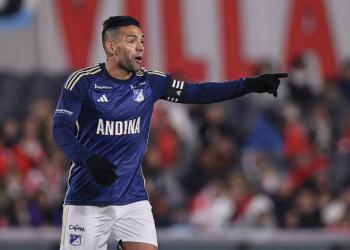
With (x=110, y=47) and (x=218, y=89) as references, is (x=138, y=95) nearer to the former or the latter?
(x=110, y=47)

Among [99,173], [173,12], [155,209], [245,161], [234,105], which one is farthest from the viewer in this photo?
[173,12]

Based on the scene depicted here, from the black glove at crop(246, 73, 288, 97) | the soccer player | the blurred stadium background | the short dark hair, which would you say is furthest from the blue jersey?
the blurred stadium background

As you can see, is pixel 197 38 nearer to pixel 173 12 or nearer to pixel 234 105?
pixel 173 12

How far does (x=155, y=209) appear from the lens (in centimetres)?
1435

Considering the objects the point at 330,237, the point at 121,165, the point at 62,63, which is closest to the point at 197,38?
the point at 62,63

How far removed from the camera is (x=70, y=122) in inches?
337

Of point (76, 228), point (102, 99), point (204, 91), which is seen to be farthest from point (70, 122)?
point (204, 91)

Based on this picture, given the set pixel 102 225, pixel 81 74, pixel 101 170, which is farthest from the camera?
pixel 102 225

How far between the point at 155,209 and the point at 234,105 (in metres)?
2.96

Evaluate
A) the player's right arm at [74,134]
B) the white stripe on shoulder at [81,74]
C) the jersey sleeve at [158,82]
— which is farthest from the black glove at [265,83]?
the player's right arm at [74,134]

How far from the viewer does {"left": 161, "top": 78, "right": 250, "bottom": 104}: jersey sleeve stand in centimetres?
911

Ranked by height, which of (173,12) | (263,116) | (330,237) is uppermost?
(173,12)

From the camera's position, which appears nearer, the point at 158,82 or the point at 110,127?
the point at 110,127

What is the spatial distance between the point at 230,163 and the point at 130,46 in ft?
22.3
